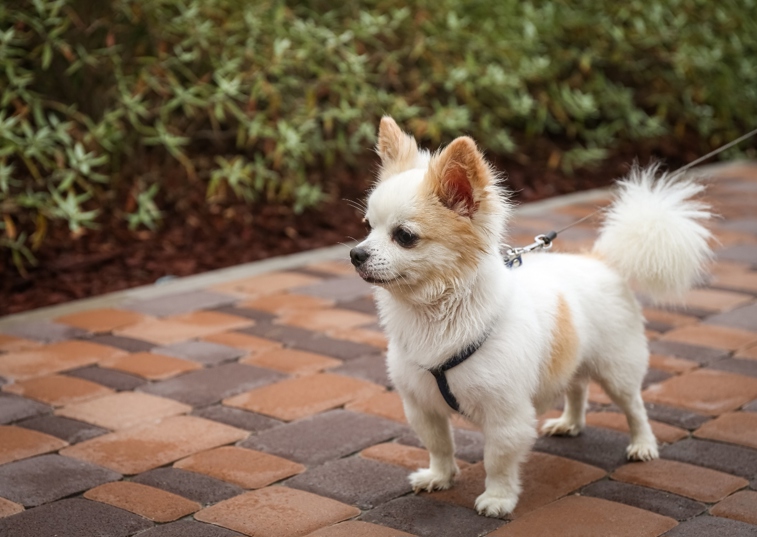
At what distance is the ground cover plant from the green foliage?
2 cm

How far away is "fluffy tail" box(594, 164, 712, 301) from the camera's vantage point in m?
3.13

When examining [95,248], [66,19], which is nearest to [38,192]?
[95,248]

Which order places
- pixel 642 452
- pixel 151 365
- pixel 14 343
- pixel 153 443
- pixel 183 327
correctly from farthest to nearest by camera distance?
1. pixel 183 327
2. pixel 14 343
3. pixel 151 365
4. pixel 153 443
5. pixel 642 452

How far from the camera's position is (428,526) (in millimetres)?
2662

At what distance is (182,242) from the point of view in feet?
18.7

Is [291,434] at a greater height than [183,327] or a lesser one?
lesser

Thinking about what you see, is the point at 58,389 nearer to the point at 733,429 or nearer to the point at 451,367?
the point at 451,367

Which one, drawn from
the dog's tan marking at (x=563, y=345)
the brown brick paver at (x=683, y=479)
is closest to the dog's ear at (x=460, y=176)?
the dog's tan marking at (x=563, y=345)

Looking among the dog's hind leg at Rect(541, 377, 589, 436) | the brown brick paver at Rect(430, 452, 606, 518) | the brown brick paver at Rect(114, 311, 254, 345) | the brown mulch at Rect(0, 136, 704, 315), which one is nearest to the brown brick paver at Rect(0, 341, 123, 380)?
the brown brick paver at Rect(114, 311, 254, 345)

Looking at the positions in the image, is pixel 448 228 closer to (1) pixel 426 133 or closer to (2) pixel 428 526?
(2) pixel 428 526

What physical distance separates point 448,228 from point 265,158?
13.2ft

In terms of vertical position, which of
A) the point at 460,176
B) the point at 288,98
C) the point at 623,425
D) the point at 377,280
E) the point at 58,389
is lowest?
the point at 623,425

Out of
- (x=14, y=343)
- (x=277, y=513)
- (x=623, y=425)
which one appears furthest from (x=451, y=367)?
(x=14, y=343)

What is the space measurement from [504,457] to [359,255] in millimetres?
706
